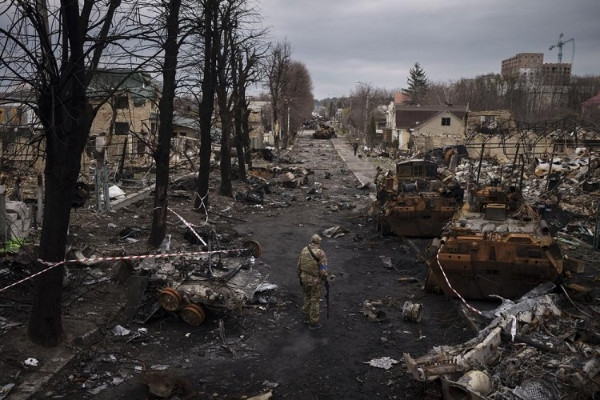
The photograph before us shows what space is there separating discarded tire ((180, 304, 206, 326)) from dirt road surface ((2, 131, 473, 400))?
137 millimetres

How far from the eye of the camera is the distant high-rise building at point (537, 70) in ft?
312

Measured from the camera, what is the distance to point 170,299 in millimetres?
8320

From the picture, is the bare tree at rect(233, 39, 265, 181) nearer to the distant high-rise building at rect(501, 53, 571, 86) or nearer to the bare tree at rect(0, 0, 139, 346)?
the bare tree at rect(0, 0, 139, 346)

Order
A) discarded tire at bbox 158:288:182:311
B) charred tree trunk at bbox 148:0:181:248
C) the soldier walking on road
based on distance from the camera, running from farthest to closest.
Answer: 1. charred tree trunk at bbox 148:0:181:248
2. the soldier walking on road
3. discarded tire at bbox 158:288:182:311

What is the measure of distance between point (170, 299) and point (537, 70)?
111509 millimetres

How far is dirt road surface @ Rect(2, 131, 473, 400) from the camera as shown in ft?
21.9

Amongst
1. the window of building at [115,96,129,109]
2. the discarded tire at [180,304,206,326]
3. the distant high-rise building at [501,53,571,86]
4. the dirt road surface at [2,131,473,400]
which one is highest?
the distant high-rise building at [501,53,571,86]

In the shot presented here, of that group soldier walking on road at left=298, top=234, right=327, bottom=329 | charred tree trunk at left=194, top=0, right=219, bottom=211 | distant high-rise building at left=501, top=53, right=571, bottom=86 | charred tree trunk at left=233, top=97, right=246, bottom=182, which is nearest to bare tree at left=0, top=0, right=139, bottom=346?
soldier walking on road at left=298, top=234, right=327, bottom=329

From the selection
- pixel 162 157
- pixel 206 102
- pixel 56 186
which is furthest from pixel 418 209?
pixel 56 186

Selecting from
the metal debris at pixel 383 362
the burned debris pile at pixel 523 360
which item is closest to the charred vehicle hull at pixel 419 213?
the burned debris pile at pixel 523 360

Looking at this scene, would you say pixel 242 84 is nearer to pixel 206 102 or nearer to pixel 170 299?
Result: pixel 206 102

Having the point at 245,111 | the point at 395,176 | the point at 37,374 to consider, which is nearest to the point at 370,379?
the point at 37,374

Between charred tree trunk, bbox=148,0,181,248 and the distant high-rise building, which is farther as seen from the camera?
the distant high-rise building

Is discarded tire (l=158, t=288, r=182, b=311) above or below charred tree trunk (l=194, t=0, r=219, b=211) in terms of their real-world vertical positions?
below
